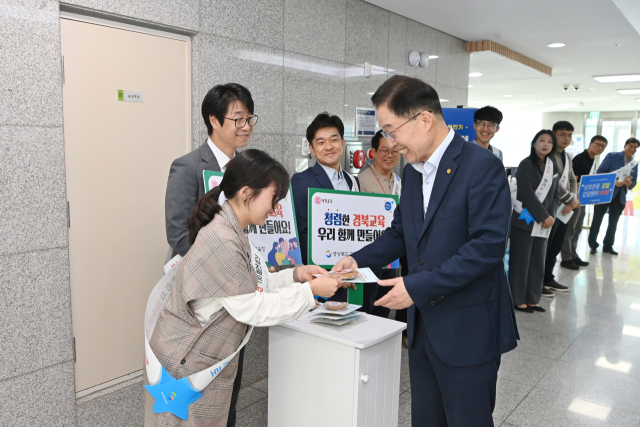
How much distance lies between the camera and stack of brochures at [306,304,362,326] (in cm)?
222

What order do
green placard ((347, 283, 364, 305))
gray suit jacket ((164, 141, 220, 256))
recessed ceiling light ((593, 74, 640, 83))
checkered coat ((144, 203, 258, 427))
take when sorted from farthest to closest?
1. recessed ceiling light ((593, 74, 640, 83))
2. green placard ((347, 283, 364, 305))
3. gray suit jacket ((164, 141, 220, 256))
4. checkered coat ((144, 203, 258, 427))

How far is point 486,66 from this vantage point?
7.79 metres

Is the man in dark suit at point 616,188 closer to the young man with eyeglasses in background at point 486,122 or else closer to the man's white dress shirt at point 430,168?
the young man with eyeglasses in background at point 486,122

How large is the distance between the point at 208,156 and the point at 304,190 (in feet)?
2.67

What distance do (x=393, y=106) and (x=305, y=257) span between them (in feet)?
5.37

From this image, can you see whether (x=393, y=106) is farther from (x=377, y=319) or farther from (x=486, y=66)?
(x=486, y=66)

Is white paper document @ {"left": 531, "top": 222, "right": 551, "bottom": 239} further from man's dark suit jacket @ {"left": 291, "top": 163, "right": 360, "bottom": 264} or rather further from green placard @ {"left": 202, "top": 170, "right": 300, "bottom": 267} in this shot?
green placard @ {"left": 202, "top": 170, "right": 300, "bottom": 267}

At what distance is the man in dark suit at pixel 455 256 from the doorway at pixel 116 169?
1.68 m

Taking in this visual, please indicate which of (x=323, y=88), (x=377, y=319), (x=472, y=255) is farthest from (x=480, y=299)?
(x=323, y=88)

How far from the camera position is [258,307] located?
1.71m

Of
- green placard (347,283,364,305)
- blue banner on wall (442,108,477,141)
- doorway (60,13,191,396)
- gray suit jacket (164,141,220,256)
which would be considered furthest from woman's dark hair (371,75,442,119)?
blue banner on wall (442,108,477,141)

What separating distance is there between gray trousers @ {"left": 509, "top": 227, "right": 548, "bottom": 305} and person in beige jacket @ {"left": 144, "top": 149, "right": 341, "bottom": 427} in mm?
3954

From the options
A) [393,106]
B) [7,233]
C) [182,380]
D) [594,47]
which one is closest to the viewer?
[182,380]

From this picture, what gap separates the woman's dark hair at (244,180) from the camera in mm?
1738
